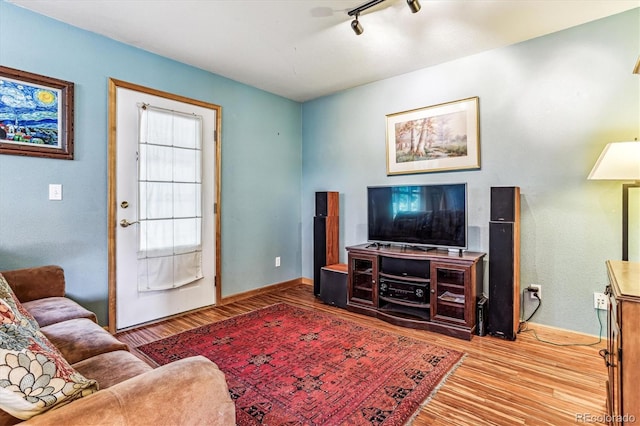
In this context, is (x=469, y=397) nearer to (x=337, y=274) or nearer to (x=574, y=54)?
(x=337, y=274)

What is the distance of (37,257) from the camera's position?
95.1 inches

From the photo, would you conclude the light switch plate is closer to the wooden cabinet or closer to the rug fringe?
the rug fringe

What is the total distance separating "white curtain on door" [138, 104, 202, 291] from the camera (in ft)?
9.80

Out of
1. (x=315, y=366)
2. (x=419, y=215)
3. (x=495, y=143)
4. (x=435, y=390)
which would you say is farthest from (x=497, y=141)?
(x=315, y=366)

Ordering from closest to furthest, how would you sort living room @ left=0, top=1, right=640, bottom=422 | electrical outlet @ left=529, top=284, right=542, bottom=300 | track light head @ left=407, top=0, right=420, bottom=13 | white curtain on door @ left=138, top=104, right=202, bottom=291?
track light head @ left=407, top=0, right=420, bottom=13 → living room @ left=0, top=1, right=640, bottom=422 → electrical outlet @ left=529, top=284, right=542, bottom=300 → white curtain on door @ left=138, top=104, right=202, bottom=291

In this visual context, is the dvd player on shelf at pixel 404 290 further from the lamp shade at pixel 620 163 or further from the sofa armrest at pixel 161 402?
the sofa armrest at pixel 161 402

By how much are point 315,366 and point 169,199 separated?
2.11 meters

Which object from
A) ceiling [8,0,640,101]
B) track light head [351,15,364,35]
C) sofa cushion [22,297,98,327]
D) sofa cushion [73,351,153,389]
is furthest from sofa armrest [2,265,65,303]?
track light head [351,15,364,35]

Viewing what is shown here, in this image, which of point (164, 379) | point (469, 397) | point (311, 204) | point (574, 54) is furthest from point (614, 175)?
point (311, 204)

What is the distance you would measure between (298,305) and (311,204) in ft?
4.91

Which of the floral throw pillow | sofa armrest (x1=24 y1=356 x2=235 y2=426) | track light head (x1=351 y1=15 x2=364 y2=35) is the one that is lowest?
sofa armrest (x1=24 y1=356 x2=235 y2=426)

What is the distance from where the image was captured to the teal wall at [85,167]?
2.33 meters

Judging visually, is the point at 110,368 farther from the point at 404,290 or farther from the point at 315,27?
the point at 315,27

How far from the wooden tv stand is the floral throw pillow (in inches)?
100
